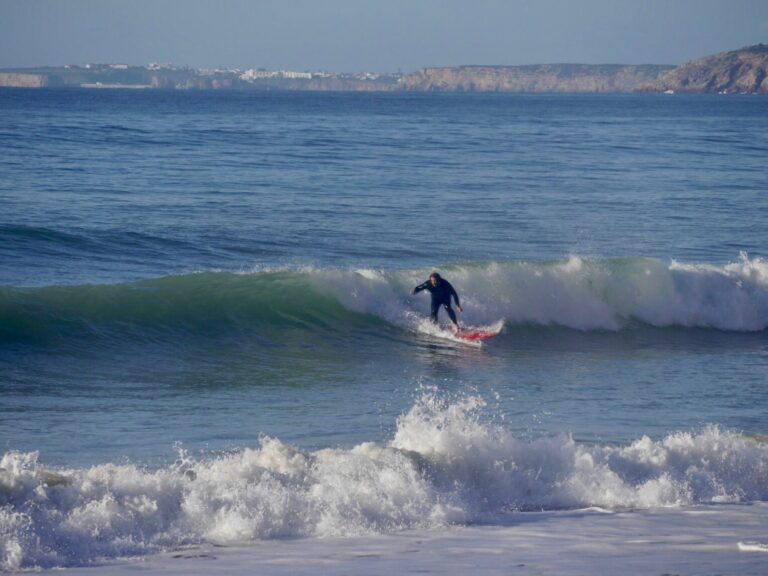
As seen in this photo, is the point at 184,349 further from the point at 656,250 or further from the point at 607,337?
the point at 656,250

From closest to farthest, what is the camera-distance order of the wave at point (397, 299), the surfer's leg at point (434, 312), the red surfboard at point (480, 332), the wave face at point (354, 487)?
1. the wave face at point (354, 487)
2. the wave at point (397, 299)
3. the red surfboard at point (480, 332)
4. the surfer's leg at point (434, 312)

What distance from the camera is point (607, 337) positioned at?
17.8 meters

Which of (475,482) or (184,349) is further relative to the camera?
(184,349)

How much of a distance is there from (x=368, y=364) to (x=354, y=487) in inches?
248

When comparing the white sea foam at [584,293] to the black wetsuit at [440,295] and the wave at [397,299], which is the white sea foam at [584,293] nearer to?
the wave at [397,299]

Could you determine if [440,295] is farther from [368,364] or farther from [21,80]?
[21,80]

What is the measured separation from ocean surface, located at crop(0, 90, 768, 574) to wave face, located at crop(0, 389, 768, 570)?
0.08 feet

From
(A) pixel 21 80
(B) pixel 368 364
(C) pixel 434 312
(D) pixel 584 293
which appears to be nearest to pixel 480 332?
(C) pixel 434 312

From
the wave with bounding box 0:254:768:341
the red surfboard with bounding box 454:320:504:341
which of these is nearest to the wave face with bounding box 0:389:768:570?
the red surfboard with bounding box 454:320:504:341

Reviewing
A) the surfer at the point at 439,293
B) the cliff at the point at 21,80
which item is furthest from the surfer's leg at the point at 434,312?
the cliff at the point at 21,80

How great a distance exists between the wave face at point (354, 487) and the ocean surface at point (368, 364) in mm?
24

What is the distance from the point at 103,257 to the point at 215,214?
5.10 meters

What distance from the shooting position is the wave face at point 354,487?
781 cm

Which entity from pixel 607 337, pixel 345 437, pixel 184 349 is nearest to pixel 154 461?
pixel 345 437
